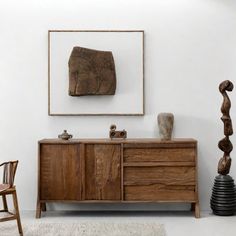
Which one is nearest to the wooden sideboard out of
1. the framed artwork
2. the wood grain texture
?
the framed artwork

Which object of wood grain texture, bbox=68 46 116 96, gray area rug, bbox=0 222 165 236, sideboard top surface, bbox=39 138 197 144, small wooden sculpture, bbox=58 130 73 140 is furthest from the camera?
wood grain texture, bbox=68 46 116 96

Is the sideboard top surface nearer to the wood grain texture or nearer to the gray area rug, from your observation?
the wood grain texture

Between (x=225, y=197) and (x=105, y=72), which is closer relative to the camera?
(x=225, y=197)

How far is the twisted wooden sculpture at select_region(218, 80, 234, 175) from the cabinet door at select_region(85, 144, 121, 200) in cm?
120

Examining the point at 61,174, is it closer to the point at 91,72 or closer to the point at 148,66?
the point at 91,72

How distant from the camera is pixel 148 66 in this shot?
5922 millimetres

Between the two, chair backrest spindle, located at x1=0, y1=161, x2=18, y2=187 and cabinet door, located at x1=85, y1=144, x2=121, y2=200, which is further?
cabinet door, located at x1=85, y1=144, x2=121, y2=200

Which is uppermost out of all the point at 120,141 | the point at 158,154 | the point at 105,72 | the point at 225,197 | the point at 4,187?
the point at 105,72

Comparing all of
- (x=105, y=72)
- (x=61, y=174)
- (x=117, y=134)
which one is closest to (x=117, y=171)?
(x=117, y=134)

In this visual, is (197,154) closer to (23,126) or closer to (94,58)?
(94,58)

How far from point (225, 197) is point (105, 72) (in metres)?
2.02

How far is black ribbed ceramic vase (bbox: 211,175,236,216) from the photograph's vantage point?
5.54 meters

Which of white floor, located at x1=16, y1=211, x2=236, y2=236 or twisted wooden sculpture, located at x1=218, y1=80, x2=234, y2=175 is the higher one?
twisted wooden sculpture, located at x1=218, y1=80, x2=234, y2=175

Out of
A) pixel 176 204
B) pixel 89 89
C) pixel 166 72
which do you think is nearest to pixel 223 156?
pixel 176 204
